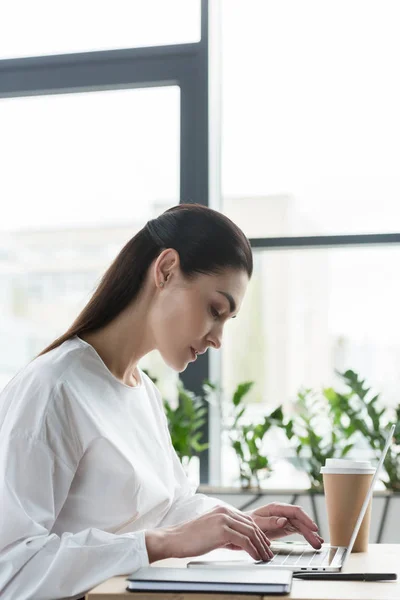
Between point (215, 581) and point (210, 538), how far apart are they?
18cm

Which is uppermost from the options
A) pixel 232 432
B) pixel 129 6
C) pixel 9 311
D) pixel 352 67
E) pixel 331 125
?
pixel 129 6

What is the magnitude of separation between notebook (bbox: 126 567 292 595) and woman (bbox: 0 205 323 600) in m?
0.12

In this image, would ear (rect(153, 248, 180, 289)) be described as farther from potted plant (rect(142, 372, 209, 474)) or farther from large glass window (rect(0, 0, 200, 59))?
large glass window (rect(0, 0, 200, 59))

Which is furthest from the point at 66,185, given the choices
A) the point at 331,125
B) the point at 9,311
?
the point at 331,125

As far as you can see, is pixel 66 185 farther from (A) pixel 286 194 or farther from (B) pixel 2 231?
(A) pixel 286 194

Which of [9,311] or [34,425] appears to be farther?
[9,311]

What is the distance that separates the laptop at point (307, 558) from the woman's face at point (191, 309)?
0.40m

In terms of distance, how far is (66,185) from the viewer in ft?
10.6

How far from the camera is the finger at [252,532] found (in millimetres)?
1255

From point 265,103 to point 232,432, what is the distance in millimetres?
1196

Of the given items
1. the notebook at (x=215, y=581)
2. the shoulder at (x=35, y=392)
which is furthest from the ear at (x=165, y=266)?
the notebook at (x=215, y=581)

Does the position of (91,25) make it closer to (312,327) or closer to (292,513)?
(312,327)

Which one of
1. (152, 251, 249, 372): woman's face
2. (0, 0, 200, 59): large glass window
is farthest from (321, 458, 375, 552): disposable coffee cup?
(0, 0, 200, 59): large glass window

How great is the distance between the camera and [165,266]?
1.65m
